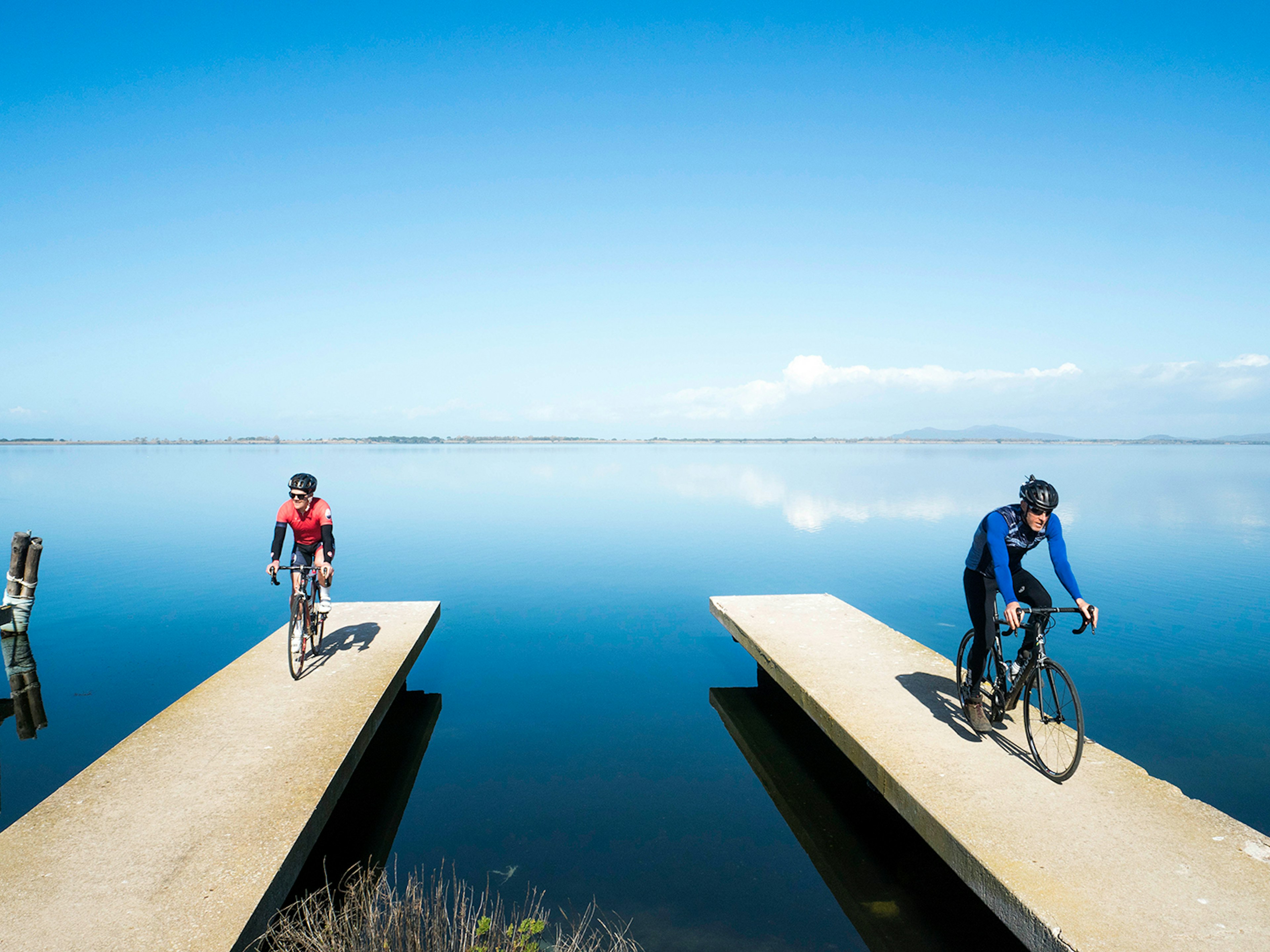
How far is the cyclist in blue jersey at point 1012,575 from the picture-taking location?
17.7ft

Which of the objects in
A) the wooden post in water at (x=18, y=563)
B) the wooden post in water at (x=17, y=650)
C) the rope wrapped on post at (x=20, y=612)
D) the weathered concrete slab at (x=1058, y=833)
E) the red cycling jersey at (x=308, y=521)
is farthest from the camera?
the wooden post in water at (x=18, y=563)

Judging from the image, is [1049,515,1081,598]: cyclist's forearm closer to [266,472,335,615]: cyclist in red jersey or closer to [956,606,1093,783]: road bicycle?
[956,606,1093,783]: road bicycle

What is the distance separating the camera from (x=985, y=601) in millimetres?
6020

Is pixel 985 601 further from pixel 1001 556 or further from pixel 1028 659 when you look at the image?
pixel 1001 556

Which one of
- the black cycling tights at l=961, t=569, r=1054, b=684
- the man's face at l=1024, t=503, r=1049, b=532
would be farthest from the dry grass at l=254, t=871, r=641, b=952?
the man's face at l=1024, t=503, r=1049, b=532

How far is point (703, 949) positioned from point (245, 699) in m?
5.06

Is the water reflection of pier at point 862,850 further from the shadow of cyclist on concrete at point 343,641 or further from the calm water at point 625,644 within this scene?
the shadow of cyclist on concrete at point 343,641

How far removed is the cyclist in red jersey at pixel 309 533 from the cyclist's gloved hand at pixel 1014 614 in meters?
6.73

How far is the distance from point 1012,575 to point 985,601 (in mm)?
334

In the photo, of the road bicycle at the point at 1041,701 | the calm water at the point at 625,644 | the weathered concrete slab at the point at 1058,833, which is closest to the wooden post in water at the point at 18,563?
the calm water at the point at 625,644

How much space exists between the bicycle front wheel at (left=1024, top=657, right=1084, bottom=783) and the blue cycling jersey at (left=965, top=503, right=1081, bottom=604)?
2.09ft

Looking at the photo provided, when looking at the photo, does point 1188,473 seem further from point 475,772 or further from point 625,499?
point 475,772

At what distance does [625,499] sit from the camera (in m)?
37.2

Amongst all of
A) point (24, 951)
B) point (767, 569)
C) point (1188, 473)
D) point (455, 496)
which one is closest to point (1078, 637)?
point (767, 569)
